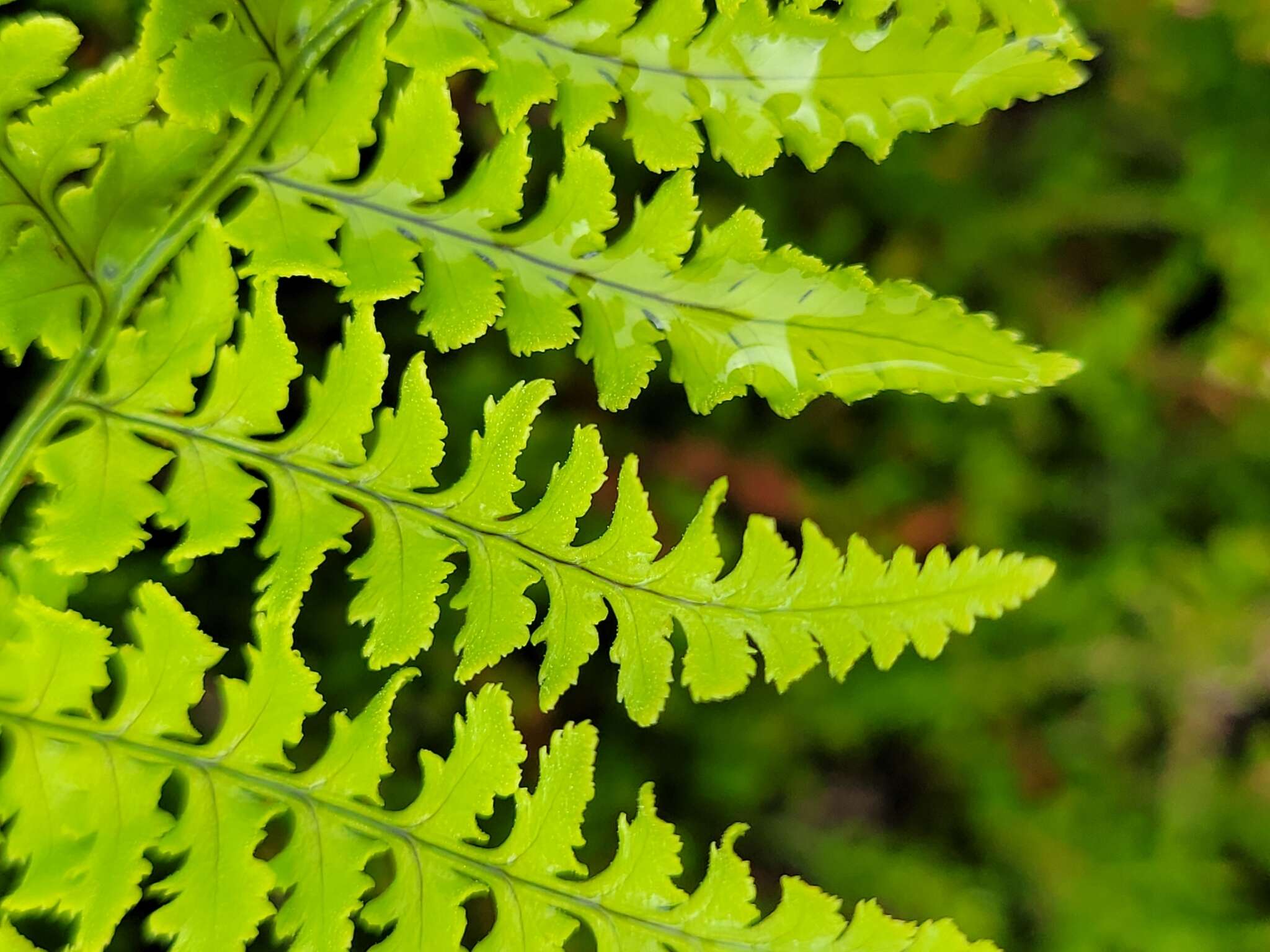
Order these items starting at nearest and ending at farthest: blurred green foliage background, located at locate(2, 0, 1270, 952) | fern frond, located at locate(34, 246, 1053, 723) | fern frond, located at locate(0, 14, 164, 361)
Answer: fern frond, located at locate(0, 14, 164, 361) → fern frond, located at locate(34, 246, 1053, 723) → blurred green foliage background, located at locate(2, 0, 1270, 952)

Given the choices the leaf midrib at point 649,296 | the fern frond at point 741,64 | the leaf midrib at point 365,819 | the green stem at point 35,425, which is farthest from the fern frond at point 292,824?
the fern frond at point 741,64

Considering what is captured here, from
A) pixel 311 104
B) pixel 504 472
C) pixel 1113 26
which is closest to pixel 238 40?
pixel 311 104

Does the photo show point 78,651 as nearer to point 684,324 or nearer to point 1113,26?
point 684,324

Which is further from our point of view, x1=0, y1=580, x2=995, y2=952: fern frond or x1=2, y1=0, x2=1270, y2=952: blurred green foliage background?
x1=2, y1=0, x2=1270, y2=952: blurred green foliage background

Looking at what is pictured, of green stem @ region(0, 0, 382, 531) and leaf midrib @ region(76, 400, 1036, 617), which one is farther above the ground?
green stem @ region(0, 0, 382, 531)

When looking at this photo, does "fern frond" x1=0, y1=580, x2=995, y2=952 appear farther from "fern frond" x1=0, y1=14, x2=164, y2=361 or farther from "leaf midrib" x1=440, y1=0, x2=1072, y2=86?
"leaf midrib" x1=440, y1=0, x2=1072, y2=86

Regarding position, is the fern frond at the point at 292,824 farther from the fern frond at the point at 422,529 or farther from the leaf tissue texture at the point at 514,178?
the leaf tissue texture at the point at 514,178

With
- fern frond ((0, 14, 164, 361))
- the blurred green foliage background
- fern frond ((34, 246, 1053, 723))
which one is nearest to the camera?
fern frond ((0, 14, 164, 361))

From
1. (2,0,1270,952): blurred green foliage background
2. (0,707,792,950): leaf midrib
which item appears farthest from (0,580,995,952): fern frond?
(2,0,1270,952): blurred green foliage background
